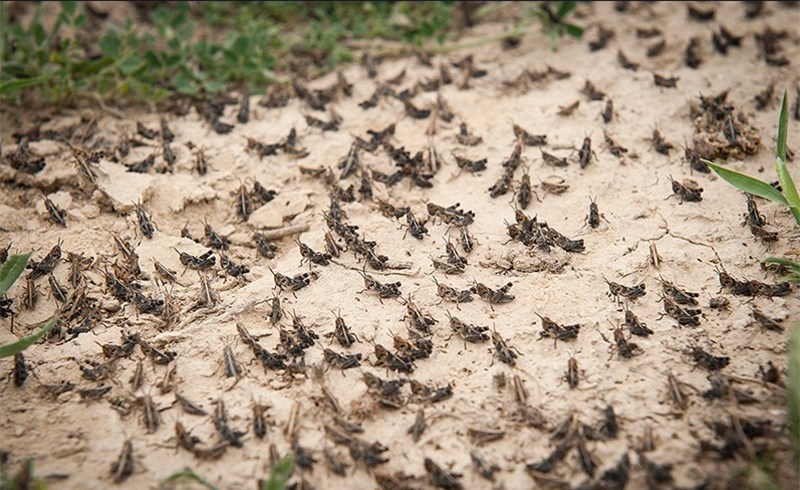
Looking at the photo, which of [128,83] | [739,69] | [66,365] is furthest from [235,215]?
[739,69]

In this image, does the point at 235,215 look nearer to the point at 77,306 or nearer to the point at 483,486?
the point at 77,306

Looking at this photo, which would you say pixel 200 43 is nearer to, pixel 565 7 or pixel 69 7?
pixel 69 7

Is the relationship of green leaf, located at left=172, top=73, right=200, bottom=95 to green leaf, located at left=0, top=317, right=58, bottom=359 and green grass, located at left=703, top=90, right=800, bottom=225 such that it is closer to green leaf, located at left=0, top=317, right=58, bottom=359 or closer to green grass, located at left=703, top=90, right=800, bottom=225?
green leaf, located at left=0, top=317, right=58, bottom=359

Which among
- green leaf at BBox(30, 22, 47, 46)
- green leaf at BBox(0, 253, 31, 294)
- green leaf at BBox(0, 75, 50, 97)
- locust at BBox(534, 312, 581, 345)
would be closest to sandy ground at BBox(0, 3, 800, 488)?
locust at BBox(534, 312, 581, 345)

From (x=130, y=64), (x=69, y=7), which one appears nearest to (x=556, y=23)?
(x=130, y=64)

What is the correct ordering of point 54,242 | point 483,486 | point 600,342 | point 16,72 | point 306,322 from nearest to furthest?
point 483,486 < point 600,342 < point 306,322 < point 54,242 < point 16,72

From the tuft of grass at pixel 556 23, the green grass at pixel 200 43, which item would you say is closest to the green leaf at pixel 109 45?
the green grass at pixel 200 43
